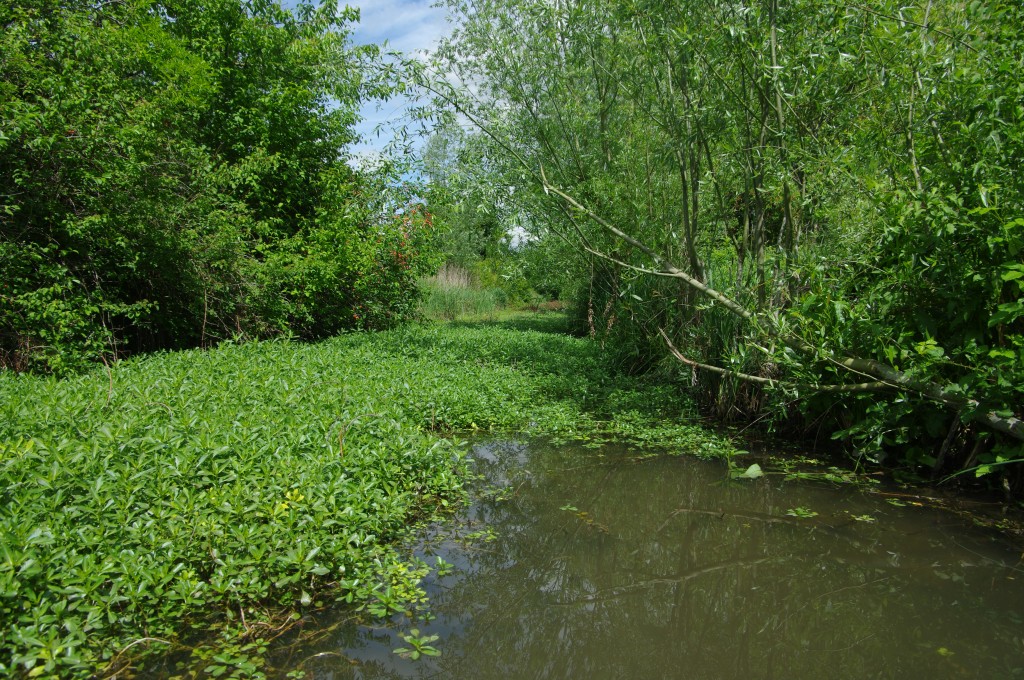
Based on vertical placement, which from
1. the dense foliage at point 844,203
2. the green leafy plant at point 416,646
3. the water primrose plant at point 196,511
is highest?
the dense foliage at point 844,203

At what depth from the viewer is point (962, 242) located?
4.20 meters

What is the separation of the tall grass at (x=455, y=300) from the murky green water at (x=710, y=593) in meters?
14.5

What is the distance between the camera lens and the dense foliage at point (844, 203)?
4156mm

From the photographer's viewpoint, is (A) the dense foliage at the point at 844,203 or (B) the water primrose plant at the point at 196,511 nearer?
(B) the water primrose plant at the point at 196,511

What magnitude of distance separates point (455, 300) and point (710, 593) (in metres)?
17.7

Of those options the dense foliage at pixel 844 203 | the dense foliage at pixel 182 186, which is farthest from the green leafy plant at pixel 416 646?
the dense foliage at pixel 182 186

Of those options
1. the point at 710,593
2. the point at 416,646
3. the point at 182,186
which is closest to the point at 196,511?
the point at 416,646

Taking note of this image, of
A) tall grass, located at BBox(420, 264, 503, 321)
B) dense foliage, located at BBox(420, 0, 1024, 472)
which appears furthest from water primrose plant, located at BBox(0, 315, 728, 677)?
tall grass, located at BBox(420, 264, 503, 321)

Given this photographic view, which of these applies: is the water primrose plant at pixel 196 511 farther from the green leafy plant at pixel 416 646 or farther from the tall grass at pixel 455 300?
the tall grass at pixel 455 300

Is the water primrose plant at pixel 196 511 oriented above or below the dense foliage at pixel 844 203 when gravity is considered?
below

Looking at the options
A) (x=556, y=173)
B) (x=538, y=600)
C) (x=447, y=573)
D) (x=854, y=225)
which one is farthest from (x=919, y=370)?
(x=556, y=173)

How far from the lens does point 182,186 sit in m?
9.21

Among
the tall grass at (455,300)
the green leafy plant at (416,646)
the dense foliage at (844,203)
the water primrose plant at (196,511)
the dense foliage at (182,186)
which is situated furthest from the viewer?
the tall grass at (455,300)

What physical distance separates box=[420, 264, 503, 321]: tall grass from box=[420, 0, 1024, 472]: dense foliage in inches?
451
